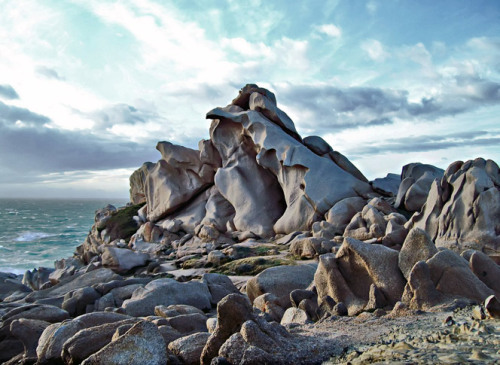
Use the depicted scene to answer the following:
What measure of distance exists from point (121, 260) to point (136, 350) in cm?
1321

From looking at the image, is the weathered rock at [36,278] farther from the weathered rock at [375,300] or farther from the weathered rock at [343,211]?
the weathered rock at [375,300]

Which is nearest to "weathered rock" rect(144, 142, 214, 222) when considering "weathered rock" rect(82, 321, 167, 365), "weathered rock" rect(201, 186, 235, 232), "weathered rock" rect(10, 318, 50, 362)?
"weathered rock" rect(201, 186, 235, 232)

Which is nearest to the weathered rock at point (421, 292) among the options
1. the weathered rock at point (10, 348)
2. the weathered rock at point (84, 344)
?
the weathered rock at point (84, 344)

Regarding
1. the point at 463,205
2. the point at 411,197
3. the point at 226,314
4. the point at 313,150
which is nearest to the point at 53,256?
the point at 313,150

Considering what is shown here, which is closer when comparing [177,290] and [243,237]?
[177,290]

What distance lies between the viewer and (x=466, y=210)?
560 inches

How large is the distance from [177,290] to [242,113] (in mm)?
16072

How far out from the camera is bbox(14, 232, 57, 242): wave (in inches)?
1913

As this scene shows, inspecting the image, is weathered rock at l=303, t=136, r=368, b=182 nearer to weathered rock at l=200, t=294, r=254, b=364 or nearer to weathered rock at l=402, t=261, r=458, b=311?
weathered rock at l=402, t=261, r=458, b=311

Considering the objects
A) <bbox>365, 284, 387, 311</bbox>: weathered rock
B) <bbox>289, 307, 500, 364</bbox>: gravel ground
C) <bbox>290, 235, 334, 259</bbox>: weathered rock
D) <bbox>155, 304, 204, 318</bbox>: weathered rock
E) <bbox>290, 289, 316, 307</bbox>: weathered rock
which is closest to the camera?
<bbox>289, 307, 500, 364</bbox>: gravel ground

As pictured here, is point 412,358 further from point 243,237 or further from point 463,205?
point 243,237

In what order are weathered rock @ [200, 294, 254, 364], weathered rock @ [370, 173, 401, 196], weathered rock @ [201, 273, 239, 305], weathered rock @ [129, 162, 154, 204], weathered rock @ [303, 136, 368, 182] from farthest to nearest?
weathered rock @ [129, 162, 154, 204] → weathered rock @ [303, 136, 368, 182] → weathered rock @ [370, 173, 401, 196] → weathered rock @ [201, 273, 239, 305] → weathered rock @ [200, 294, 254, 364]

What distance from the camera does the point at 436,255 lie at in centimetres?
698

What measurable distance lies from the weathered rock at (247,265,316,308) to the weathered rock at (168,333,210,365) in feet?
13.5
